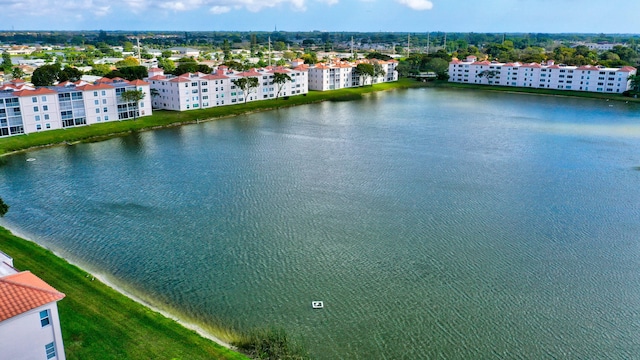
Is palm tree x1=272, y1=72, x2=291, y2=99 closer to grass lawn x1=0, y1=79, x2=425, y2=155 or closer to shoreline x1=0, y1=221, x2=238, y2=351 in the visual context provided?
grass lawn x1=0, y1=79, x2=425, y2=155

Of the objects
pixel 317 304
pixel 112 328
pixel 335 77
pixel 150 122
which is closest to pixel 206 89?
pixel 150 122

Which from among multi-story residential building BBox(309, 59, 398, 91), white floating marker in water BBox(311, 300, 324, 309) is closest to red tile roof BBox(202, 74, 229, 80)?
multi-story residential building BBox(309, 59, 398, 91)

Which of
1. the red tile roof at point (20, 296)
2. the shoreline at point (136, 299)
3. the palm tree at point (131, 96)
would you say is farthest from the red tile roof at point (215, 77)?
the red tile roof at point (20, 296)

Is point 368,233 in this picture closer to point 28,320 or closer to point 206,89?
point 28,320

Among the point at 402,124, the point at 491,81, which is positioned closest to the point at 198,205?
the point at 402,124

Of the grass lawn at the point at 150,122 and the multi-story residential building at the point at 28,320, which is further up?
the multi-story residential building at the point at 28,320

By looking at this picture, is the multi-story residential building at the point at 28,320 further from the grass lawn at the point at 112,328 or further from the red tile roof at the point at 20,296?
the grass lawn at the point at 112,328
